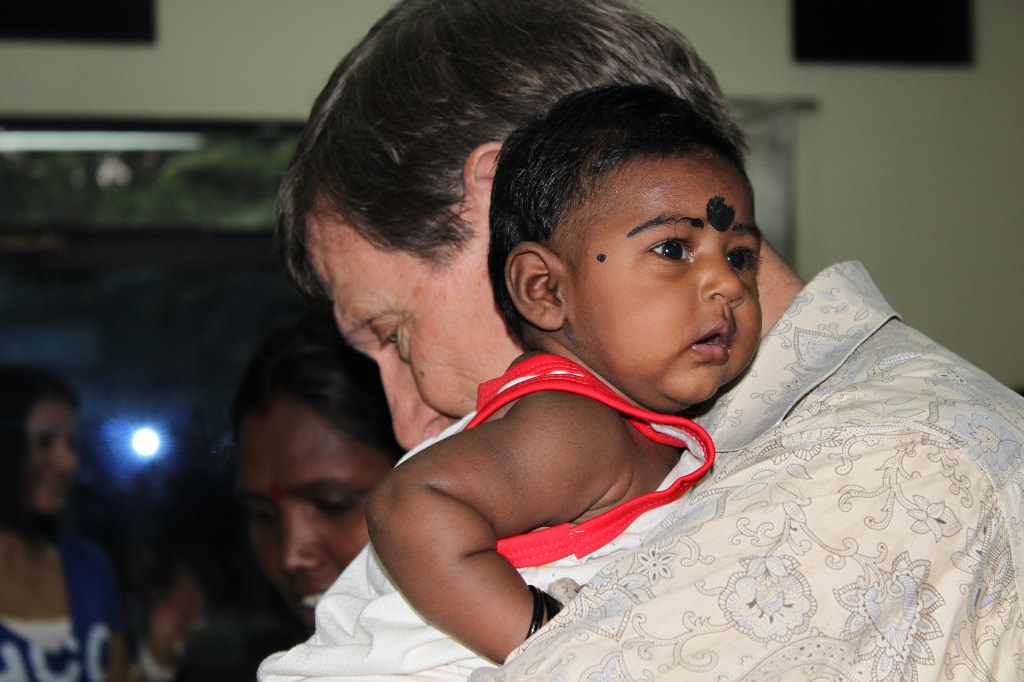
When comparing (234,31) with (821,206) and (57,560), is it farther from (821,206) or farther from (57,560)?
(821,206)

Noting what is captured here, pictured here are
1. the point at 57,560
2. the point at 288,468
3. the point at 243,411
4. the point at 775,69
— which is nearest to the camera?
the point at 288,468

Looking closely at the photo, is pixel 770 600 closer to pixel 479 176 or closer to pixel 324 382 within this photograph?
pixel 479 176

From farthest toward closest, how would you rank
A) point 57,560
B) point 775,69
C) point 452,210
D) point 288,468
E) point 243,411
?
1. point 775,69
2. point 57,560
3. point 243,411
4. point 288,468
5. point 452,210

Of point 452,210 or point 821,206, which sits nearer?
point 452,210

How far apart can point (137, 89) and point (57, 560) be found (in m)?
1.78

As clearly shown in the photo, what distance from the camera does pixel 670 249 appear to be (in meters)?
1.19

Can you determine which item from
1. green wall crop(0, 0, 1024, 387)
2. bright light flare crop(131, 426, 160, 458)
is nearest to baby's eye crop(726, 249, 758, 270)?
bright light flare crop(131, 426, 160, 458)

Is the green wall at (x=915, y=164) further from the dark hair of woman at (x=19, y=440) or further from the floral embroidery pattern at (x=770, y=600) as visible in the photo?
the floral embroidery pattern at (x=770, y=600)

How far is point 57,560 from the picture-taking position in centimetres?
398

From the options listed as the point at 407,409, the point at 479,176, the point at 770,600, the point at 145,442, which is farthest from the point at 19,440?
the point at 770,600

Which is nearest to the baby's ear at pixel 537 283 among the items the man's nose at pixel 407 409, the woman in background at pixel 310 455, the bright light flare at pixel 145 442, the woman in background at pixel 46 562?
the man's nose at pixel 407 409

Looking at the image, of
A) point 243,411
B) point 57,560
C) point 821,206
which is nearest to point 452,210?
point 243,411

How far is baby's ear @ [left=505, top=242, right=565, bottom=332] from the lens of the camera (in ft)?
4.12

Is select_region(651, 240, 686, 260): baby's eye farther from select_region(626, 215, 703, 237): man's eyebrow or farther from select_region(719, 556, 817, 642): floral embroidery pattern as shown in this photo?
select_region(719, 556, 817, 642): floral embroidery pattern
